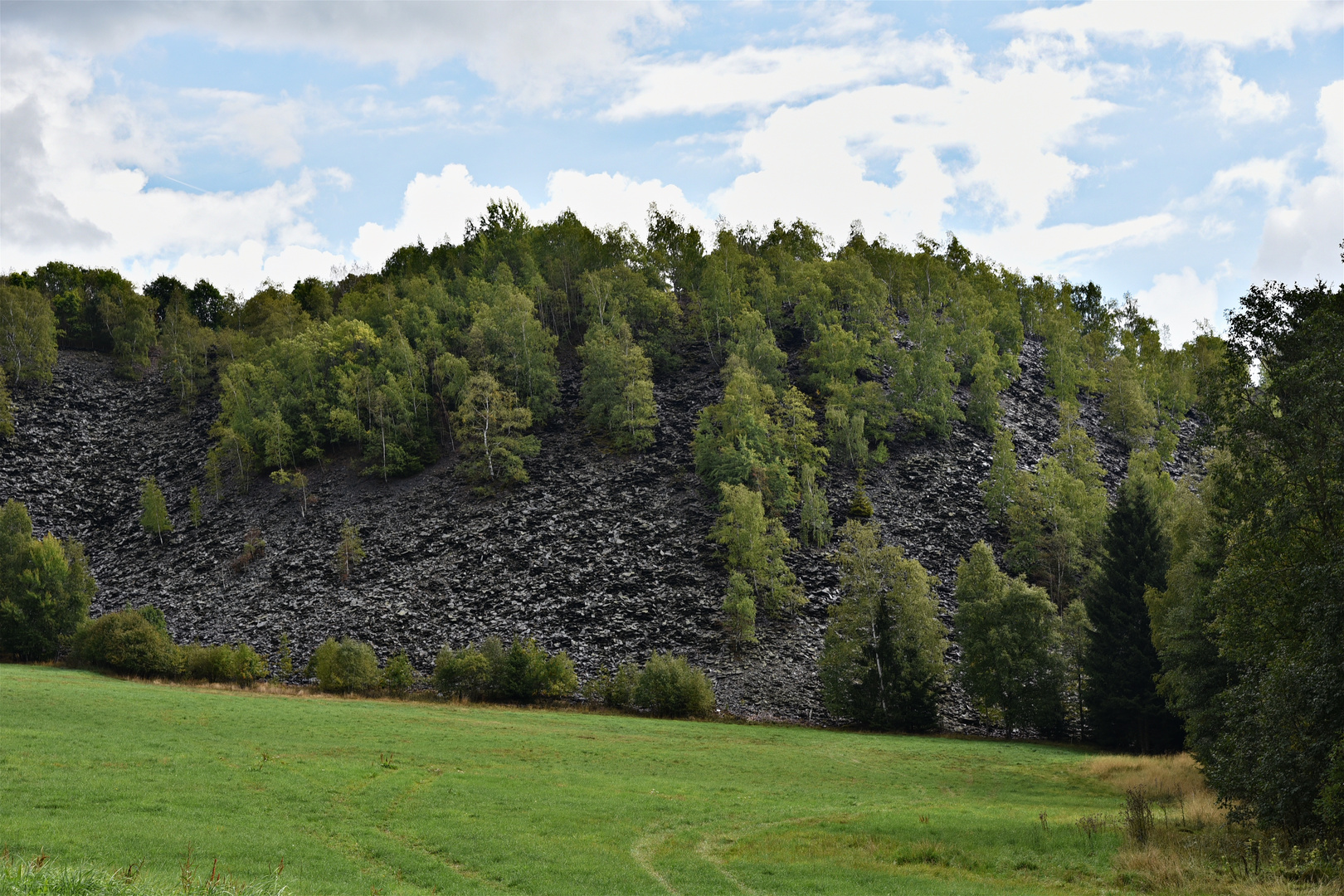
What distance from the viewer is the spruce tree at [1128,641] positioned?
57.1m

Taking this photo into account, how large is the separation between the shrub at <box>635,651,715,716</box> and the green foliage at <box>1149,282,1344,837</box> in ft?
133

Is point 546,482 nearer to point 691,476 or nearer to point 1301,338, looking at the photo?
point 691,476

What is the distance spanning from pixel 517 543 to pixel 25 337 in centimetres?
10765

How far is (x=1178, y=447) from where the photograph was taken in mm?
122500

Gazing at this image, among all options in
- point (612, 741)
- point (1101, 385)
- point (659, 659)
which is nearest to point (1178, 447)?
point (1101, 385)

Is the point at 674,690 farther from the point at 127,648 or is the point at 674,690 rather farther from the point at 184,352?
the point at 184,352

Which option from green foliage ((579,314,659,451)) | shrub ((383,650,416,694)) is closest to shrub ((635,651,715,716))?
shrub ((383,650,416,694))

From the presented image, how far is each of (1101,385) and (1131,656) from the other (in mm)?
84872

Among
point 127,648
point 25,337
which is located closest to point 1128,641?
point 127,648

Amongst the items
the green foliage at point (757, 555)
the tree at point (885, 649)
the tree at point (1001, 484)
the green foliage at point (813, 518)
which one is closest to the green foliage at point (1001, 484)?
the tree at point (1001, 484)

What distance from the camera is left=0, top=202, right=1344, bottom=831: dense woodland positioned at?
84.7 feet

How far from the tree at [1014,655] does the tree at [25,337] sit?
15168 cm

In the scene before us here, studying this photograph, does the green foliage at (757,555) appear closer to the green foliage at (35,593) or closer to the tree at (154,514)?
the green foliage at (35,593)

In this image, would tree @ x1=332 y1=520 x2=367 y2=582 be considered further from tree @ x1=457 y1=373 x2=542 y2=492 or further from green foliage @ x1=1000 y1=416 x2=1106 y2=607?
green foliage @ x1=1000 y1=416 x2=1106 y2=607
